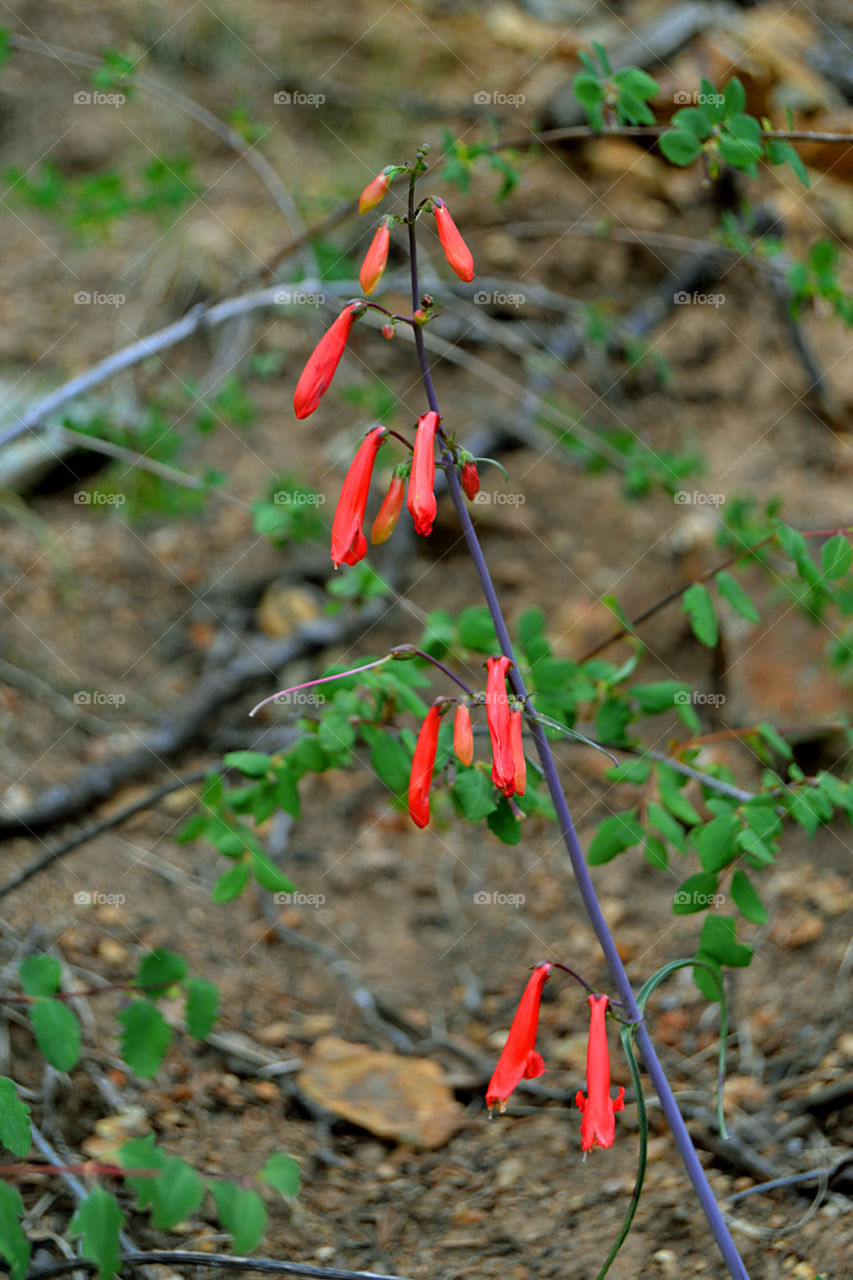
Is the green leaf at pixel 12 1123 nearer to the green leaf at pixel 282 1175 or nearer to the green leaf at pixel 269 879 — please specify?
the green leaf at pixel 282 1175

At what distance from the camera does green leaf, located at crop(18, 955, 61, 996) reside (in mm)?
1382

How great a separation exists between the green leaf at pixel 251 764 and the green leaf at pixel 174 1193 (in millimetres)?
594

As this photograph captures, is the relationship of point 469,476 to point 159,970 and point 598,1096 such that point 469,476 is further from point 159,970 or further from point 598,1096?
point 159,970

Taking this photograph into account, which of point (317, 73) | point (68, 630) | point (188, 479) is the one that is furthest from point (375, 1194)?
point (317, 73)

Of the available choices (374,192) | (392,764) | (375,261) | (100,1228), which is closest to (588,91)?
(374,192)

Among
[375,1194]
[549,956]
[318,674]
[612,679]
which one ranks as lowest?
[375,1194]

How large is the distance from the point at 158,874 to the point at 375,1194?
3.39 feet

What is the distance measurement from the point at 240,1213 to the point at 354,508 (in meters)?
0.80

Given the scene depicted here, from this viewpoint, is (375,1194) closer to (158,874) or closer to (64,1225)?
(64,1225)

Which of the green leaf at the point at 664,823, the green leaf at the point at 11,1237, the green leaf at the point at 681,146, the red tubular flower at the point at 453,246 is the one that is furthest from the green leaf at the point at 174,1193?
the green leaf at the point at 681,146

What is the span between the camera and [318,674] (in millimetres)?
3104

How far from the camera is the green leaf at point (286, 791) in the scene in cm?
159

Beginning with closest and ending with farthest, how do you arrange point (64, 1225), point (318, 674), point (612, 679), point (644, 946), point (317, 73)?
1. point (64, 1225)
2. point (612, 679)
3. point (644, 946)
4. point (318, 674)
5. point (317, 73)

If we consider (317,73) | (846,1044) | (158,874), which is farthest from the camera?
(317,73)
